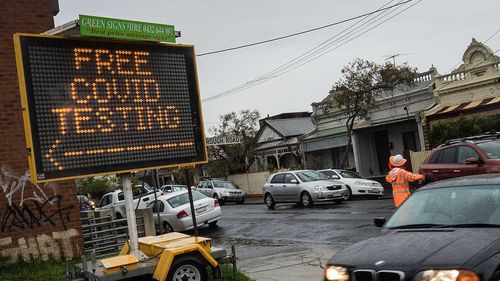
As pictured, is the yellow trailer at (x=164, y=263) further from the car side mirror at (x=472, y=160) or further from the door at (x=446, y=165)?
the door at (x=446, y=165)

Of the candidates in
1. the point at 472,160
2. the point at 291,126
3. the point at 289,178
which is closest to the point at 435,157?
the point at 472,160

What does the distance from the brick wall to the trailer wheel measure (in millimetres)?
4786

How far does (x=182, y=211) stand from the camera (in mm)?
17109

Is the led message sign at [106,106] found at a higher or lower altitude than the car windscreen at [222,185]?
higher

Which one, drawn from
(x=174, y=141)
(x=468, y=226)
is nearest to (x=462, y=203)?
(x=468, y=226)

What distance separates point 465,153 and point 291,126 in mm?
31644

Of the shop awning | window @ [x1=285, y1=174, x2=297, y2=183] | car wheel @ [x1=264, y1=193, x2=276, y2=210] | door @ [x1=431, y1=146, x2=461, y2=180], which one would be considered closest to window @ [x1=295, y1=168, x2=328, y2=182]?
window @ [x1=285, y1=174, x2=297, y2=183]

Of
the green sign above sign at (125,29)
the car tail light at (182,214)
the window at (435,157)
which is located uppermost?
the green sign above sign at (125,29)

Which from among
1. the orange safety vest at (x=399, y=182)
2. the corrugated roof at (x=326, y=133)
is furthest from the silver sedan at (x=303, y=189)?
the corrugated roof at (x=326, y=133)

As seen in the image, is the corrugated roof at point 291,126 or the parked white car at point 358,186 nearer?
the parked white car at point 358,186

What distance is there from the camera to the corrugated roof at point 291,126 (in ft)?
137

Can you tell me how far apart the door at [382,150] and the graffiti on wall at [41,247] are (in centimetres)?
2358

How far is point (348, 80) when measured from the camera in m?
26.8

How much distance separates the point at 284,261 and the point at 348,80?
18.0 metres
